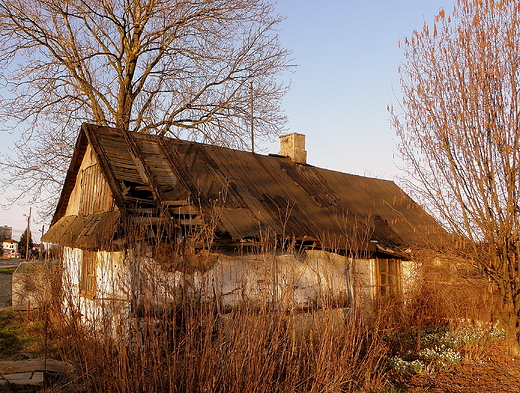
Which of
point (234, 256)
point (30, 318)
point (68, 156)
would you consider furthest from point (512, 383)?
point (68, 156)

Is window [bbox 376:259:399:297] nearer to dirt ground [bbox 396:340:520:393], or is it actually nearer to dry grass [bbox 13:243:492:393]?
dirt ground [bbox 396:340:520:393]

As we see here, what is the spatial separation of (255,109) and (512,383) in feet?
40.9

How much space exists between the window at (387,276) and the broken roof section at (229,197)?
0.63 m

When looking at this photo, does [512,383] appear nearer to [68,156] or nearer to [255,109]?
[255,109]

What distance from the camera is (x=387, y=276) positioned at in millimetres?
11352

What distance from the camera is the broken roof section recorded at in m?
7.80

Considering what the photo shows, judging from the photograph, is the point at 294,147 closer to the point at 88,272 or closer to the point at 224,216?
the point at 224,216

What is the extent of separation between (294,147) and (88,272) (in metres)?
7.07

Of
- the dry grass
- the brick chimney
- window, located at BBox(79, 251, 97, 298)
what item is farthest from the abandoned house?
the dry grass

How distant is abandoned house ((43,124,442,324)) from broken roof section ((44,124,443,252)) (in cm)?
3

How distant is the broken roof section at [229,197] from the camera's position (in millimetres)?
7805

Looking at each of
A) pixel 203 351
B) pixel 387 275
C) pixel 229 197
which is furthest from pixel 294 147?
pixel 203 351

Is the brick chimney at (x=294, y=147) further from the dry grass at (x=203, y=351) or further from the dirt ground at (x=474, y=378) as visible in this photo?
the dry grass at (x=203, y=351)

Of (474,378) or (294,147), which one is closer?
(474,378)
